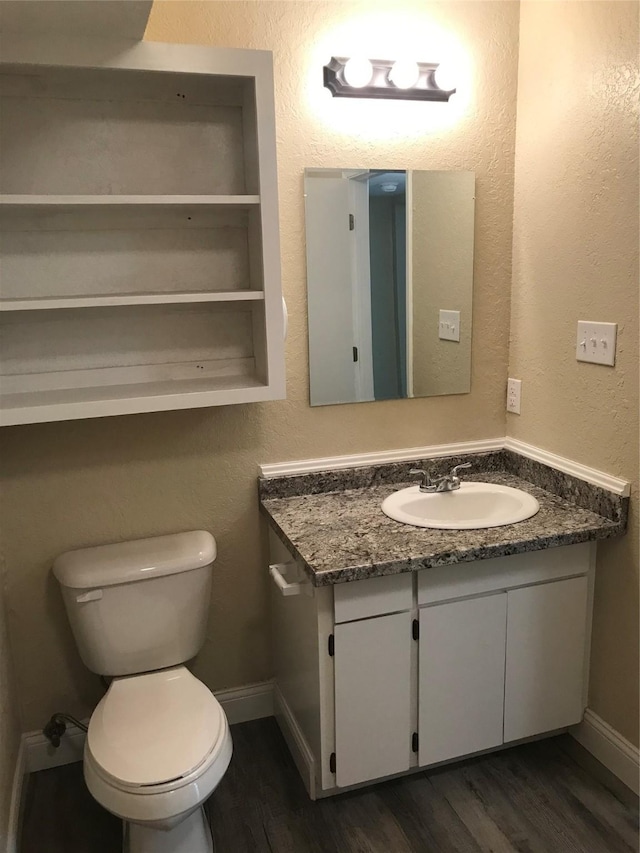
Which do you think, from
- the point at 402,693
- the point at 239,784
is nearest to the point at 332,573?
the point at 402,693

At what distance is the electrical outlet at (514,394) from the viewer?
2.43 m

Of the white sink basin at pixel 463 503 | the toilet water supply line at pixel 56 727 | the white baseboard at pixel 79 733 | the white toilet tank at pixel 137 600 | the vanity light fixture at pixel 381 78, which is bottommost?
the white baseboard at pixel 79 733

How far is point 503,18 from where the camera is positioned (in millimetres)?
2230

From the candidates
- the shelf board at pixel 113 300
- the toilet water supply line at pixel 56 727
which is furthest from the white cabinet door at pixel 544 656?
the toilet water supply line at pixel 56 727

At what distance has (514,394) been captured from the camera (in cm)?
245

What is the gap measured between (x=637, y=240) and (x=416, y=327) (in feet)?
2.39

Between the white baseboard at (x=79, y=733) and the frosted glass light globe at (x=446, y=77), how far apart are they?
2.03m

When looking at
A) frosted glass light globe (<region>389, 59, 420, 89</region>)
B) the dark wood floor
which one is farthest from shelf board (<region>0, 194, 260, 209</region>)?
the dark wood floor

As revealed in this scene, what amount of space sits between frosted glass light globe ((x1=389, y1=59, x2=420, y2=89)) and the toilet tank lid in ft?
4.83

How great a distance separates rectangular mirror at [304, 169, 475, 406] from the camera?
7.17 feet

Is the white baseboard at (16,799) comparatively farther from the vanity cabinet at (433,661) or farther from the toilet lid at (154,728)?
the vanity cabinet at (433,661)

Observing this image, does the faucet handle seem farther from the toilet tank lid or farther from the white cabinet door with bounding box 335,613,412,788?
the toilet tank lid

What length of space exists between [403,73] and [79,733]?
2267 mm

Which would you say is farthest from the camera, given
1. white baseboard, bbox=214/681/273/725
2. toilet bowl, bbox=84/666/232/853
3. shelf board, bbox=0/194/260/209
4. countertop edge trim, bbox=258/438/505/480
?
white baseboard, bbox=214/681/273/725
